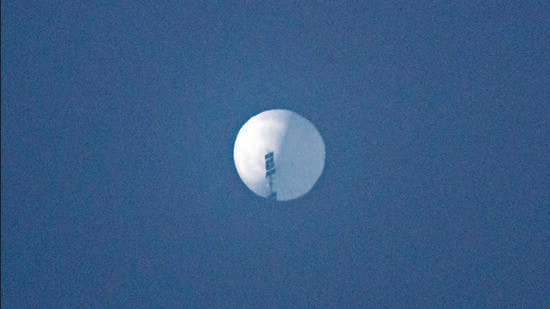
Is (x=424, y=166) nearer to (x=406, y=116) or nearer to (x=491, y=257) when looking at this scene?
(x=406, y=116)

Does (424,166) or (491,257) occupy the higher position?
(424,166)

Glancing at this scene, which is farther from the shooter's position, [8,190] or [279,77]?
[8,190]

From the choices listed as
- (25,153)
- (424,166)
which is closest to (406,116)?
(424,166)
